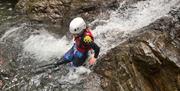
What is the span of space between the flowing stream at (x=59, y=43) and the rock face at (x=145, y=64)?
51 centimetres

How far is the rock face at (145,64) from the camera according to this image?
21.3 feet

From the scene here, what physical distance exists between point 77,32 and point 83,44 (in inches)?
15.8

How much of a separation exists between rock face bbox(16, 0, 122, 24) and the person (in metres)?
3.03

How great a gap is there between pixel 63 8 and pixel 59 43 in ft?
7.02

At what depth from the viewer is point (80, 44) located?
27.5 ft

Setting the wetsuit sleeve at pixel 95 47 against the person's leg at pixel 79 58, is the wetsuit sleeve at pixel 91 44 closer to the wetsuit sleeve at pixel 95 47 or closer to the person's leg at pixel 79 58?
the wetsuit sleeve at pixel 95 47

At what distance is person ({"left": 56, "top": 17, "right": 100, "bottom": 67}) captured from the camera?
7961 millimetres

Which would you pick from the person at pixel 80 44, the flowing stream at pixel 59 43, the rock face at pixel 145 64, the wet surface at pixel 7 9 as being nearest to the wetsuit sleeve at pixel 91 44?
the person at pixel 80 44

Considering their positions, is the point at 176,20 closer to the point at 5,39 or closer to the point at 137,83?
the point at 137,83

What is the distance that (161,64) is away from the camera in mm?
6602

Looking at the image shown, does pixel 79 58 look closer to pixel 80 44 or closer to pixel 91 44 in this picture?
pixel 80 44

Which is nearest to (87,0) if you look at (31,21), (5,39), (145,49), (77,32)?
(31,21)

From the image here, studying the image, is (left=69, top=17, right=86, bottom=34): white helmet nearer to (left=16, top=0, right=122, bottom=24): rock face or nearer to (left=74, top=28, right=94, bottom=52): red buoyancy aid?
(left=74, top=28, right=94, bottom=52): red buoyancy aid

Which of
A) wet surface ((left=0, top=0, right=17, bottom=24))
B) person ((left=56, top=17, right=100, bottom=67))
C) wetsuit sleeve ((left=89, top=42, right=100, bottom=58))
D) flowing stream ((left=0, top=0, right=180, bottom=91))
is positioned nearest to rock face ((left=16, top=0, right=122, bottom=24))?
flowing stream ((left=0, top=0, right=180, bottom=91))
